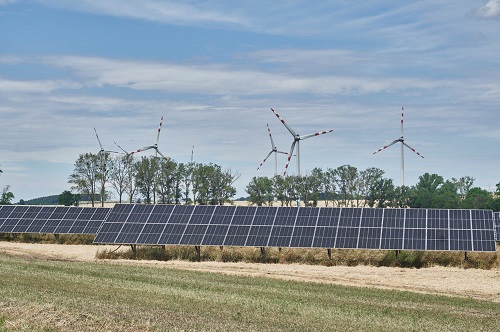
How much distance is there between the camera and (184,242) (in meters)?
51.1

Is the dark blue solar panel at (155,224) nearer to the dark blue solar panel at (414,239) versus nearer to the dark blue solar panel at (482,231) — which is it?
the dark blue solar panel at (414,239)

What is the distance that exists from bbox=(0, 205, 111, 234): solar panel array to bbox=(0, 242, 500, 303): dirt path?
31.2 ft

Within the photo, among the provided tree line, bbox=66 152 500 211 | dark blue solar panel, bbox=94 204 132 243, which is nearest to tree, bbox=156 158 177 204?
tree line, bbox=66 152 500 211

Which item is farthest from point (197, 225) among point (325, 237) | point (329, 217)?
point (325, 237)

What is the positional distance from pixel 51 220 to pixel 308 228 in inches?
981

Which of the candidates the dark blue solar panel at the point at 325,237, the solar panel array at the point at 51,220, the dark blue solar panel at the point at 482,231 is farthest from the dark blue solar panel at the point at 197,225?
the dark blue solar panel at the point at 482,231

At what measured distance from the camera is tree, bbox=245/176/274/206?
140 m

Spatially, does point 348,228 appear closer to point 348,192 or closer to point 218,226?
point 218,226

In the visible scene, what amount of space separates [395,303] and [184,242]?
2251 centimetres

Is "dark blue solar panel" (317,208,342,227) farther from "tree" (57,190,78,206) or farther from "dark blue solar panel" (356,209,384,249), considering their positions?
"tree" (57,190,78,206)

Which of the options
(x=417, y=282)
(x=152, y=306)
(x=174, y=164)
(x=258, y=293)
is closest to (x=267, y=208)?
(x=417, y=282)

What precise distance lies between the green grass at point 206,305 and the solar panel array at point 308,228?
10.9 m

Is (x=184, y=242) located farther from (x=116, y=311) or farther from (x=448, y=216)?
(x=116, y=311)

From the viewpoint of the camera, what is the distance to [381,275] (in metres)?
44.3
